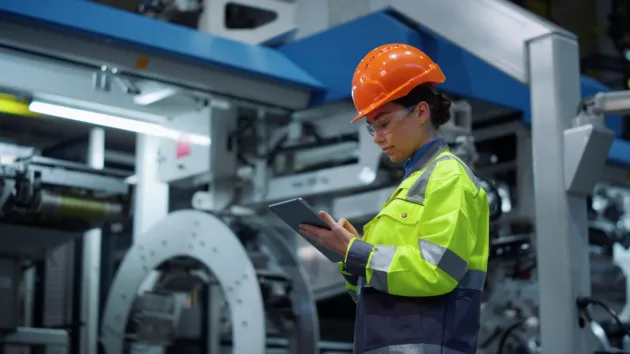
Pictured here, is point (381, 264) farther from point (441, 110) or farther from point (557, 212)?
point (557, 212)

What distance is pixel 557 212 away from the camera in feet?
11.3

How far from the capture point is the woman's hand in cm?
221

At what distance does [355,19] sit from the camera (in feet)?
15.3

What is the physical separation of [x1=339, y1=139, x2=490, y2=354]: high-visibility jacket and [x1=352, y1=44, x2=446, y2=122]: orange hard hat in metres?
0.21

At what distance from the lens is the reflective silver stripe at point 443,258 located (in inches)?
82.6

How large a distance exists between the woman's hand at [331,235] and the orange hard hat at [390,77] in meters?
0.33

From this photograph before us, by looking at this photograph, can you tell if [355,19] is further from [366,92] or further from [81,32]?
[366,92]

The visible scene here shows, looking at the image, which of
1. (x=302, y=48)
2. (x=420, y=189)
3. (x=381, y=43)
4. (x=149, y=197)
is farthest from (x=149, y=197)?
(x=420, y=189)

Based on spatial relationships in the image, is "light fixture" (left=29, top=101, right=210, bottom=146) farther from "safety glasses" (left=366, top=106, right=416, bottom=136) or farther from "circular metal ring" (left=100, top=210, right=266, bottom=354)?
"safety glasses" (left=366, top=106, right=416, bottom=136)

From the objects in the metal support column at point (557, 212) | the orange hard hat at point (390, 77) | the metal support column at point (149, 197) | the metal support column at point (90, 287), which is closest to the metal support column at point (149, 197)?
the metal support column at point (149, 197)

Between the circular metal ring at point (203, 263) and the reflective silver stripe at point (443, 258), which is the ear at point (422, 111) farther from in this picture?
the circular metal ring at point (203, 263)

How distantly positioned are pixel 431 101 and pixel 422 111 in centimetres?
6

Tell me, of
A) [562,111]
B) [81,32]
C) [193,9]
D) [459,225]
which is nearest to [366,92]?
[459,225]

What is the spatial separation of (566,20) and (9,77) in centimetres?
598
